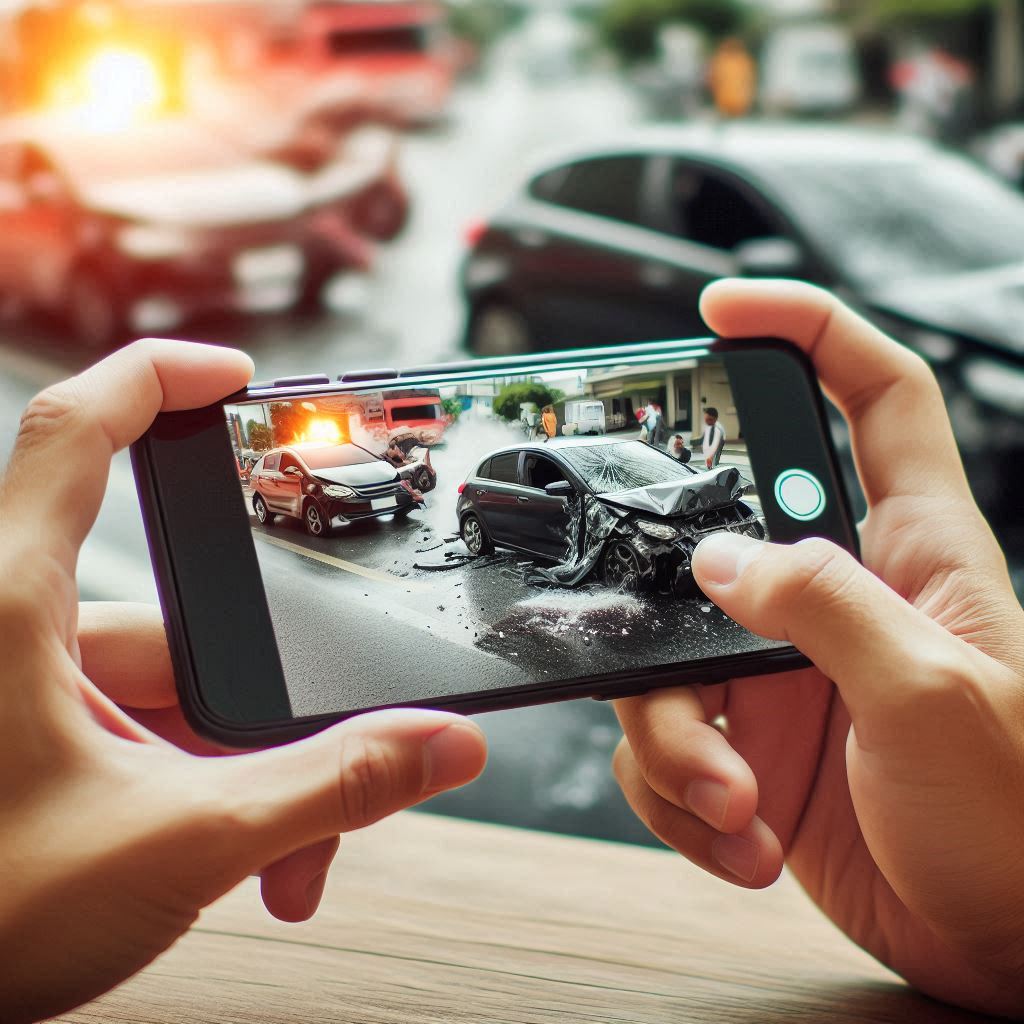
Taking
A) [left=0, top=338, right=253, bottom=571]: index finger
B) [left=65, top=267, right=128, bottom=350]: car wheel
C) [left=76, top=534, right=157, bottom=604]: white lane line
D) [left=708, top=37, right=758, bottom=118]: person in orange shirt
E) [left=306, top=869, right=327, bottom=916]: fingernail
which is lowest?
[left=76, top=534, right=157, bottom=604]: white lane line

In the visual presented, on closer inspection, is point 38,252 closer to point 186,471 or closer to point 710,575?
point 186,471

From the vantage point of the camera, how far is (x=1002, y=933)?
0.66 meters

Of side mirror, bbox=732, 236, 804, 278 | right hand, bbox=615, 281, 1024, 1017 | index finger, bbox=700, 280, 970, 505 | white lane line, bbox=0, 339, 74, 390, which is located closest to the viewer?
right hand, bbox=615, 281, 1024, 1017

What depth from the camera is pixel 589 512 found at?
0.76m

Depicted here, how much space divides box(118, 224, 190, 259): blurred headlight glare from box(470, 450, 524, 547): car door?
1515mm

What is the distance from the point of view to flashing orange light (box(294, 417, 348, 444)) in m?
0.74

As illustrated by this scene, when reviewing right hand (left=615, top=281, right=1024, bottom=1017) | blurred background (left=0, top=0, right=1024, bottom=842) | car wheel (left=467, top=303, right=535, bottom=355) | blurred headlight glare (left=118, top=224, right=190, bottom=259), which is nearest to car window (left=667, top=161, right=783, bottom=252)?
blurred background (left=0, top=0, right=1024, bottom=842)

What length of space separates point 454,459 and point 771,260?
4.61 feet

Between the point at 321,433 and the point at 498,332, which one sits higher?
the point at 321,433

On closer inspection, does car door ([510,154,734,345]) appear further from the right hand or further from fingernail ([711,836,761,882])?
fingernail ([711,836,761,882])

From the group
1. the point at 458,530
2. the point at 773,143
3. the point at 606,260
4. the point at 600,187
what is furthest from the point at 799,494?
the point at 600,187

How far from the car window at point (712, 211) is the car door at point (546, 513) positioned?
1.52 metres

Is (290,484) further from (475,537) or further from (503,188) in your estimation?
(503,188)

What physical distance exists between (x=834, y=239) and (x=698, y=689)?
1.45 metres
